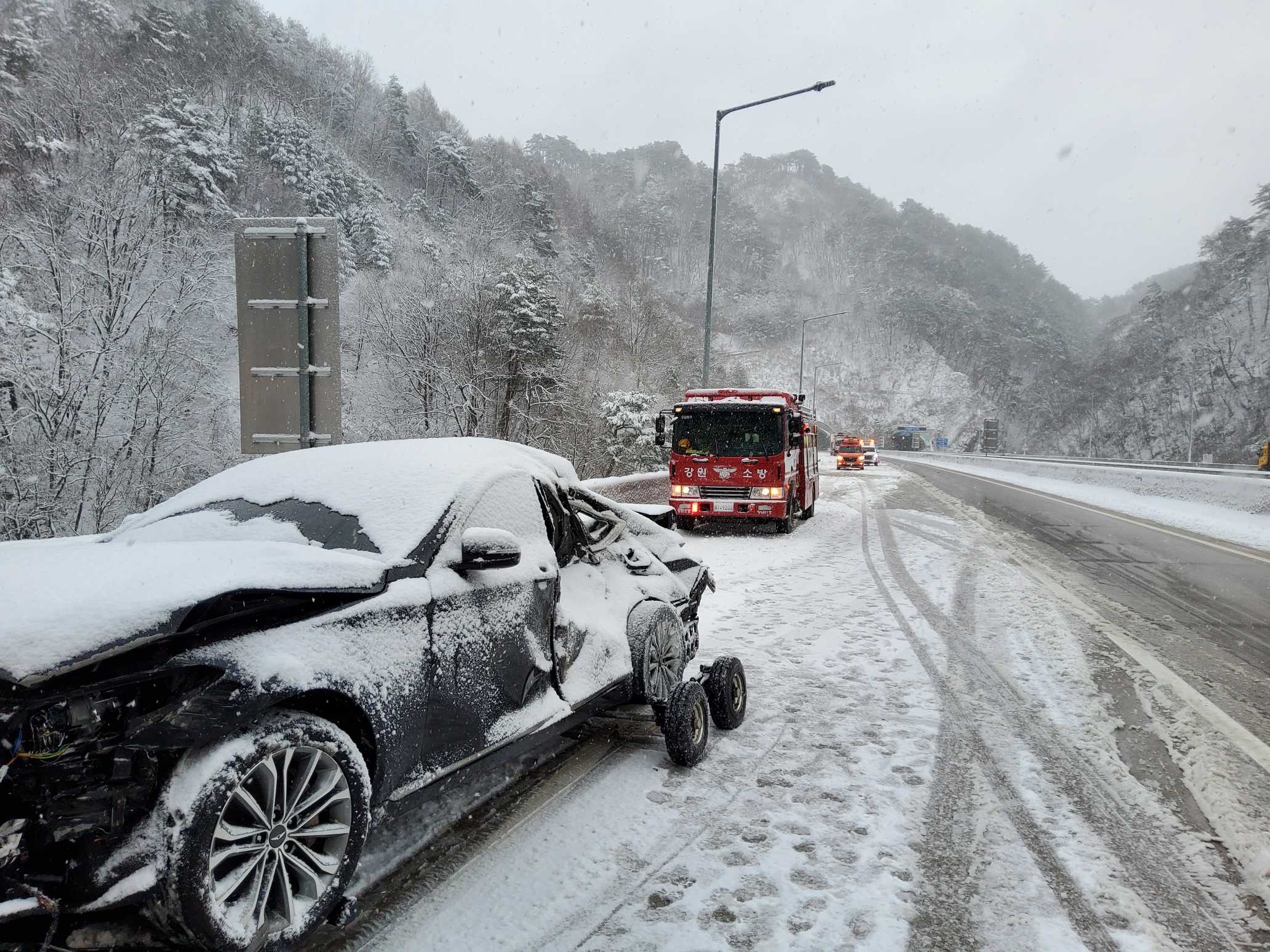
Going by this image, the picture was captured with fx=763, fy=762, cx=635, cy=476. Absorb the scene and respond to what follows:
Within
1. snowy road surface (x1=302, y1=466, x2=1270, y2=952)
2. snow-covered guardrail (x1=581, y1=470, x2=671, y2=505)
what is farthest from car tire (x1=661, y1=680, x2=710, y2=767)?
snow-covered guardrail (x1=581, y1=470, x2=671, y2=505)

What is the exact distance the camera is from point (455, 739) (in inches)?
118

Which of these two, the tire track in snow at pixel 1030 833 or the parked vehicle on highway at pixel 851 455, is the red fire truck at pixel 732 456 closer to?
Result: the tire track in snow at pixel 1030 833

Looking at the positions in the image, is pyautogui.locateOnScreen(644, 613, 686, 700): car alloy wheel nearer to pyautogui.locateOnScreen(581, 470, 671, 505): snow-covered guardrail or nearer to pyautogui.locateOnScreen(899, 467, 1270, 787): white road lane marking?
pyautogui.locateOnScreen(899, 467, 1270, 787): white road lane marking

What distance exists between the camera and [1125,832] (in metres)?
3.51

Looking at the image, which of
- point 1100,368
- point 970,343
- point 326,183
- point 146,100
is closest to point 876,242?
point 970,343

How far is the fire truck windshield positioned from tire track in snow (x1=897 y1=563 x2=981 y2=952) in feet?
33.1

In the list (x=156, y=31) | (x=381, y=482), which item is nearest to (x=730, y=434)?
(x=381, y=482)

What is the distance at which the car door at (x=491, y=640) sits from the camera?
2992 millimetres

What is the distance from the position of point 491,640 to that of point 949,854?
86.5 inches

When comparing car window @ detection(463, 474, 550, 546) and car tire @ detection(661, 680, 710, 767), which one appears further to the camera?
car tire @ detection(661, 680, 710, 767)

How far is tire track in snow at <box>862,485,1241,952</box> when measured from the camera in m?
2.85

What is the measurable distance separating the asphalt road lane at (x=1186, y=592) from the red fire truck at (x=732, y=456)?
4924 mm

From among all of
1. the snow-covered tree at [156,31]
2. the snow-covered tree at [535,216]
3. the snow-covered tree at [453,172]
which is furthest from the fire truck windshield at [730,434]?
the snow-covered tree at [453,172]

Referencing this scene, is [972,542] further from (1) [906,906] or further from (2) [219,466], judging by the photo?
(2) [219,466]
